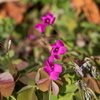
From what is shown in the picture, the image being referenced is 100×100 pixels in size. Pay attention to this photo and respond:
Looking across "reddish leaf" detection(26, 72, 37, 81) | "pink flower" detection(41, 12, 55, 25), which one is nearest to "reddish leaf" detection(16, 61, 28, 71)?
"reddish leaf" detection(26, 72, 37, 81)

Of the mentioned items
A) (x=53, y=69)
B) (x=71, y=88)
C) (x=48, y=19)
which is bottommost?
(x=71, y=88)

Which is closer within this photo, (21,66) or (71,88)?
(71,88)

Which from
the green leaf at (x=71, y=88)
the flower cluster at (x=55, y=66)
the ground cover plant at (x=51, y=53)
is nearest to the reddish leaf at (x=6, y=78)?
the ground cover plant at (x=51, y=53)

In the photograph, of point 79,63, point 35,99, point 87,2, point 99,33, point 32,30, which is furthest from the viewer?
point 32,30

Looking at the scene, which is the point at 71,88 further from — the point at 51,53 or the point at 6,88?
the point at 6,88

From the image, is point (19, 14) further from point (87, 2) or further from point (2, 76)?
point (2, 76)

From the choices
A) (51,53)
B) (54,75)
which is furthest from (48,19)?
(54,75)

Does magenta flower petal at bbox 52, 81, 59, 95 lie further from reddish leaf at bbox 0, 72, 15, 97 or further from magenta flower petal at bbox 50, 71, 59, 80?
reddish leaf at bbox 0, 72, 15, 97

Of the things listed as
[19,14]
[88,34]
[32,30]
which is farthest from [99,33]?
[19,14]

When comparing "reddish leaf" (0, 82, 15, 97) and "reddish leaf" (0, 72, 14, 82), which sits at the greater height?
"reddish leaf" (0, 72, 14, 82)
